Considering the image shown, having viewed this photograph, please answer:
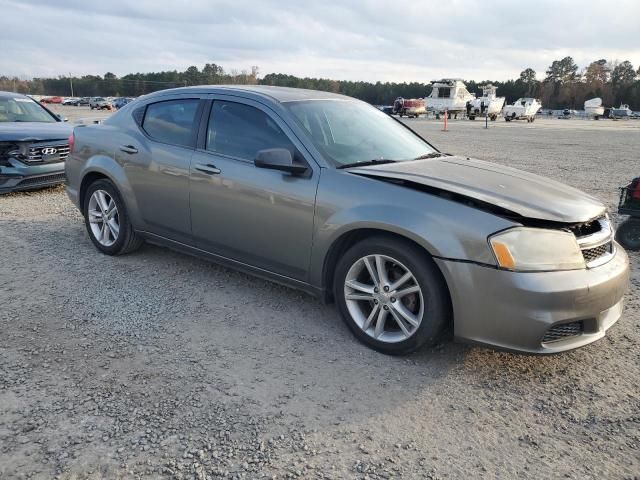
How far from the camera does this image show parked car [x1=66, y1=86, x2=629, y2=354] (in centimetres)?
284

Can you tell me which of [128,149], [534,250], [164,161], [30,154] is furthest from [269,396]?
[30,154]

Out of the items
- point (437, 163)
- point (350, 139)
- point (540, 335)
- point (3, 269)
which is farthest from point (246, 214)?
point (3, 269)

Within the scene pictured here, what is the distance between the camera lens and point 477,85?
10138 cm

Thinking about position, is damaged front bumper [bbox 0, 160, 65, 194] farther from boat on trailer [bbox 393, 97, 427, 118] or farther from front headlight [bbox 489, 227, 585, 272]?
boat on trailer [bbox 393, 97, 427, 118]

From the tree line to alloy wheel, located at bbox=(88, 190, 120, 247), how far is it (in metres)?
85.3

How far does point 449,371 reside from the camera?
3105 mm

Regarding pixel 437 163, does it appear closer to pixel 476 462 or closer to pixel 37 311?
pixel 476 462

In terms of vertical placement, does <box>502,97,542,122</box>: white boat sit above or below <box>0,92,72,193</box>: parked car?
above

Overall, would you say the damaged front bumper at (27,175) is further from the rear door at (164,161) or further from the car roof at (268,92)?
the car roof at (268,92)

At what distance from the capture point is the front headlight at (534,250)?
109 inches

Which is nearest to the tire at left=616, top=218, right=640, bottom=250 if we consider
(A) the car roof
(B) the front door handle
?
(A) the car roof

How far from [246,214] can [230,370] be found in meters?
1.22

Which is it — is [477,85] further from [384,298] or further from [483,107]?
[384,298]

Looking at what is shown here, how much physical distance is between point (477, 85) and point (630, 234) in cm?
10446
